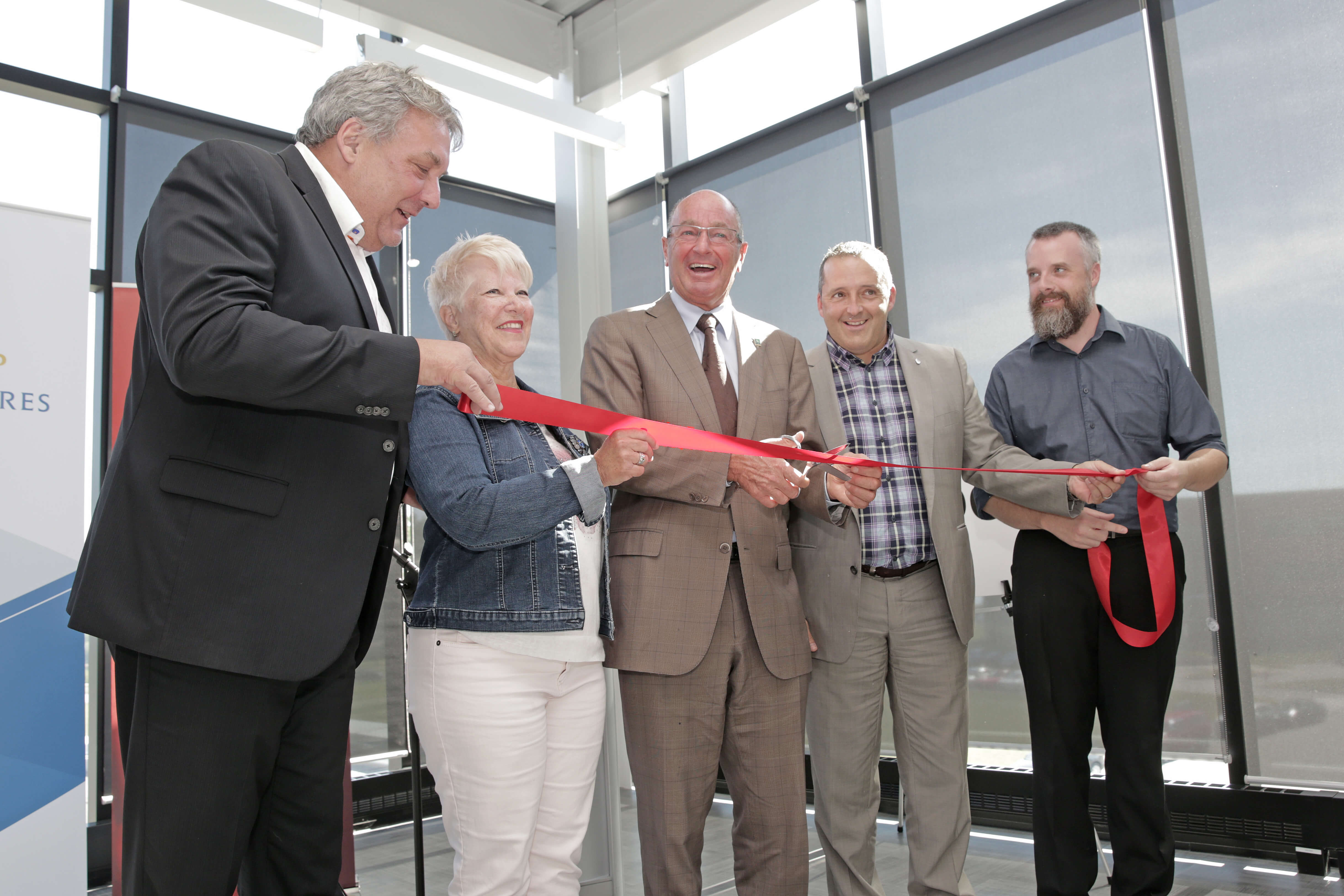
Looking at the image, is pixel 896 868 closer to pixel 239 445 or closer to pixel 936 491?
pixel 936 491

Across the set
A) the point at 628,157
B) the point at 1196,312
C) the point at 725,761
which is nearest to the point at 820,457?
the point at 725,761

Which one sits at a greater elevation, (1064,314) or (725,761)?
(1064,314)

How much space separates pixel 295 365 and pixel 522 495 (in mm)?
575

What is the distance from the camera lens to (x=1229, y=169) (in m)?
3.66

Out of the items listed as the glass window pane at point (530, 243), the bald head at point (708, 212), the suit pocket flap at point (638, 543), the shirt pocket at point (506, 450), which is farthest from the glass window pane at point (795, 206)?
the shirt pocket at point (506, 450)

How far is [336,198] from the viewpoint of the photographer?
1.54m

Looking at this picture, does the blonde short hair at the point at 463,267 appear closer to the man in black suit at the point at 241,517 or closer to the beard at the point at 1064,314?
the man in black suit at the point at 241,517

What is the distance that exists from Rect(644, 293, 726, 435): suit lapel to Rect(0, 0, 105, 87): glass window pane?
135 inches

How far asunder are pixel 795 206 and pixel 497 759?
3923 millimetres

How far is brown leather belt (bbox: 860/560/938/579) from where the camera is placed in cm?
247

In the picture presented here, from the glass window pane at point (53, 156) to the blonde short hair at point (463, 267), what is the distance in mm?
2598

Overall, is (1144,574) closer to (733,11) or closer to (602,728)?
(602,728)

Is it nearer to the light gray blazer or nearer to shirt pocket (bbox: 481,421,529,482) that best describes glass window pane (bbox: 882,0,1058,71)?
the light gray blazer

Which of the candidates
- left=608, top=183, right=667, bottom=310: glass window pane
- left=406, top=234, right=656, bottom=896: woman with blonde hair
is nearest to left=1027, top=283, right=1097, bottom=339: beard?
left=608, top=183, right=667, bottom=310: glass window pane
